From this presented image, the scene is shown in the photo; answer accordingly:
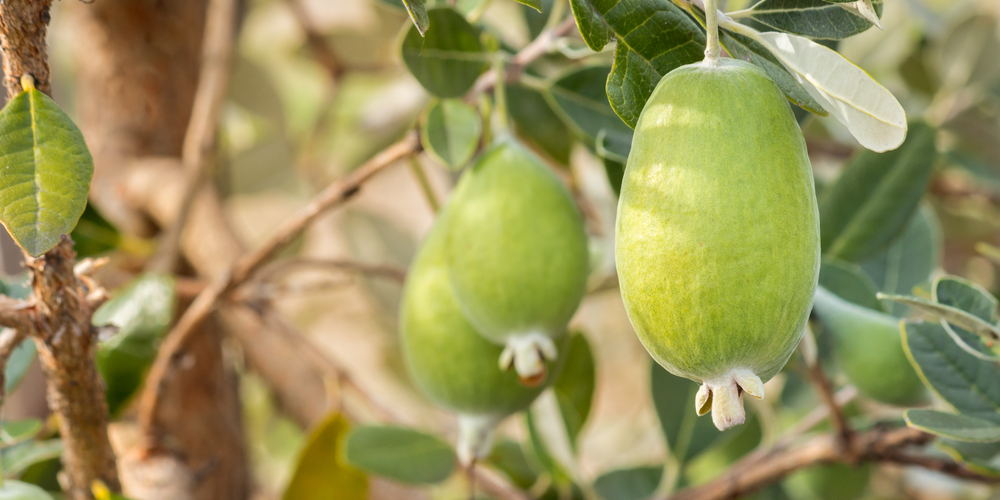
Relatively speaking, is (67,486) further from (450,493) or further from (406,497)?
(450,493)

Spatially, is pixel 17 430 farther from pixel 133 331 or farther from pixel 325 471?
pixel 325 471

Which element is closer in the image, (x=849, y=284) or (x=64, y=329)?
(x=64, y=329)

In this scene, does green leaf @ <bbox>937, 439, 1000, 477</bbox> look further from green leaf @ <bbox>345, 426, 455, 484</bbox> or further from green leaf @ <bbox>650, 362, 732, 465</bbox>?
green leaf @ <bbox>345, 426, 455, 484</bbox>

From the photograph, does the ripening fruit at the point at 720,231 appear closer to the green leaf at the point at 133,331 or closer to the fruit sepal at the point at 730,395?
the fruit sepal at the point at 730,395

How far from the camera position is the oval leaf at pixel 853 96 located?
31 cm

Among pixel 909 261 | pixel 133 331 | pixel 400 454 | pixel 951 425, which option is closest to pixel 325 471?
pixel 400 454

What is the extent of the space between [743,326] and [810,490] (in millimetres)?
738

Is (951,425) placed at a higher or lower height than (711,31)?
lower

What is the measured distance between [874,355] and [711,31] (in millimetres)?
343

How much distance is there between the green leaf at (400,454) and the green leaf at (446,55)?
0.31 m

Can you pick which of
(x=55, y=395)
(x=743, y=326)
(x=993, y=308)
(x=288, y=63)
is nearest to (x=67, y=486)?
(x=55, y=395)

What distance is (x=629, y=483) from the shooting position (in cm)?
82

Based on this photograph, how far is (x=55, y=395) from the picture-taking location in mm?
427

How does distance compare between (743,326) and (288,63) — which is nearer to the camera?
(743,326)
